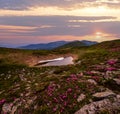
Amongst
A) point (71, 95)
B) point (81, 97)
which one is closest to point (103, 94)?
point (81, 97)

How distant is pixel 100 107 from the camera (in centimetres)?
2367

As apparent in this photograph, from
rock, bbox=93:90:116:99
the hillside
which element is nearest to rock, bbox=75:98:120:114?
the hillside

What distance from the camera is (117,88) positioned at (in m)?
27.8

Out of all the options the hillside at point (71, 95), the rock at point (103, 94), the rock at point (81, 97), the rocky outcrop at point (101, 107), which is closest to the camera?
the rocky outcrop at point (101, 107)

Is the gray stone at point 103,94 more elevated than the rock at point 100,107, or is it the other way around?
the gray stone at point 103,94

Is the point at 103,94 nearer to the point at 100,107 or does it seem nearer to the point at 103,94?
the point at 103,94

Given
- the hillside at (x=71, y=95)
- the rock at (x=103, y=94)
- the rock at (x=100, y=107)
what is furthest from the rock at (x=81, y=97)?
the rock at (x=100, y=107)

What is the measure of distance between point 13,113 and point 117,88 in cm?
984

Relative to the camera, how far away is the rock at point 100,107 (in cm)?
2334

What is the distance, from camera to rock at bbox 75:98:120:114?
23.3 metres

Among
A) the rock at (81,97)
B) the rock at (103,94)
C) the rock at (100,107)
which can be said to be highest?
the rock at (103,94)

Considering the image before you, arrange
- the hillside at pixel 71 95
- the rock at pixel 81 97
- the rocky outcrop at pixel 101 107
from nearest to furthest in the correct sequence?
the rocky outcrop at pixel 101 107 → the hillside at pixel 71 95 → the rock at pixel 81 97

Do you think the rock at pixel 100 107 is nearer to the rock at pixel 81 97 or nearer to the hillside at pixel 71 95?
the hillside at pixel 71 95

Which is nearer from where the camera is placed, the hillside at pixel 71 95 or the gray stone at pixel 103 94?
the hillside at pixel 71 95
